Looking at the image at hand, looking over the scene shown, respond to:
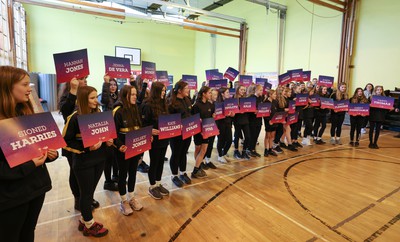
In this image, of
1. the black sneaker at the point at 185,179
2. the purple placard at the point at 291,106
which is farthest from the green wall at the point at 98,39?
the black sneaker at the point at 185,179

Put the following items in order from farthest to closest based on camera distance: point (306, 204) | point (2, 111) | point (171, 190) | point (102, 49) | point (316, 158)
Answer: point (102, 49), point (316, 158), point (171, 190), point (306, 204), point (2, 111)

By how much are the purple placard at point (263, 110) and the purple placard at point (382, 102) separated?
2.93 m

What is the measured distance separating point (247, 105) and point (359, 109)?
3.17 meters

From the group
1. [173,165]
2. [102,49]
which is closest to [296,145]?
[173,165]

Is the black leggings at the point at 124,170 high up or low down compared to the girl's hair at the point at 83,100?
down

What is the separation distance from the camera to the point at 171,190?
3.39 meters

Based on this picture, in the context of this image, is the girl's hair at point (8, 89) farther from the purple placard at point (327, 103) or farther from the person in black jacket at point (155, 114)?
the purple placard at point (327, 103)

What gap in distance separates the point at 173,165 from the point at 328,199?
2.19 metres

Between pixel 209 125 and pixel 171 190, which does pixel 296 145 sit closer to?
pixel 209 125

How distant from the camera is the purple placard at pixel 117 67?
3.50 m

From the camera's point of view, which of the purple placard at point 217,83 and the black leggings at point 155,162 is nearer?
the black leggings at point 155,162

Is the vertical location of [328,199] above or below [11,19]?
below

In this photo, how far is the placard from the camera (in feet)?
15.3

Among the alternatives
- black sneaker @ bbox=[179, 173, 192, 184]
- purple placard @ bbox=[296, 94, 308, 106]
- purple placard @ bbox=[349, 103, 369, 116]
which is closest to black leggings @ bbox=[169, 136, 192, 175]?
black sneaker @ bbox=[179, 173, 192, 184]
